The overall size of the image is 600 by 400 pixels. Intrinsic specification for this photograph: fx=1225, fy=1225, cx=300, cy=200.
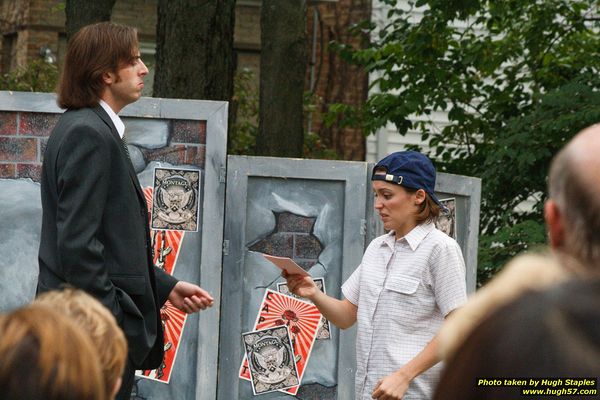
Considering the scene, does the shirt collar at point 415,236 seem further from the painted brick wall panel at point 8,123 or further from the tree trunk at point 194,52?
the tree trunk at point 194,52

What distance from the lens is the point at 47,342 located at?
6.86 ft

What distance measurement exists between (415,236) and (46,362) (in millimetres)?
2650

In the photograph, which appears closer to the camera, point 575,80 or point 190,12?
point 190,12

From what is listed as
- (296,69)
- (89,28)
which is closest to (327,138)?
(296,69)

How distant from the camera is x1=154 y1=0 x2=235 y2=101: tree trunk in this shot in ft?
28.0

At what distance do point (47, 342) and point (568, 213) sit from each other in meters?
0.90

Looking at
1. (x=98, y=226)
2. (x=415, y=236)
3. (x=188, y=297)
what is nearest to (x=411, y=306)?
(x=415, y=236)

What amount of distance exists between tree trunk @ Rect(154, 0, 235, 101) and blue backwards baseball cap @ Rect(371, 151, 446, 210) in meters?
3.93

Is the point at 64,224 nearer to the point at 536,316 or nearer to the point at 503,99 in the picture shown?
the point at 536,316

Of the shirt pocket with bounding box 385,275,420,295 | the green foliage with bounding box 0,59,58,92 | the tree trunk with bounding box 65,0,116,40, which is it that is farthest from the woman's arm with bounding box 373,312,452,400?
the green foliage with bounding box 0,59,58,92

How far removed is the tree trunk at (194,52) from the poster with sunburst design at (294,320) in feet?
7.44

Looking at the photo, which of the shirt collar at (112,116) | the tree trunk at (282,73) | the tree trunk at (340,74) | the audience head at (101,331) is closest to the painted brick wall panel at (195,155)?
the shirt collar at (112,116)

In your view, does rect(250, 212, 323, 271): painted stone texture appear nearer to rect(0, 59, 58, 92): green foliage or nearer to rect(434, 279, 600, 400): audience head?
rect(434, 279, 600, 400): audience head

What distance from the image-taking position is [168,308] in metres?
6.52
